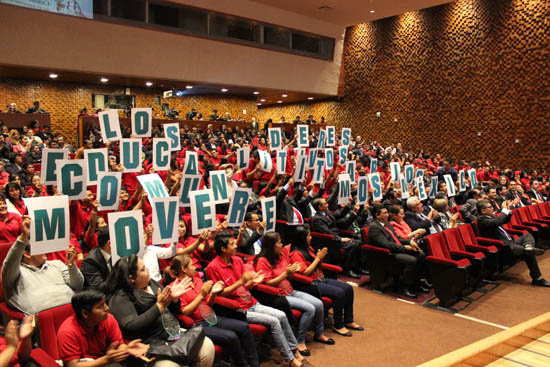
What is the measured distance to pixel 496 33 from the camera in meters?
16.3

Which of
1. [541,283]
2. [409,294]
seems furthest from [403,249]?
[541,283]

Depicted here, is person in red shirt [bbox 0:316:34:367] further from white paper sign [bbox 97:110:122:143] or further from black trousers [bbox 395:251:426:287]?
black trousers [bbox 395:251:426:287]

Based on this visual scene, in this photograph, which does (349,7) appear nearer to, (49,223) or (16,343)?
(49,223)

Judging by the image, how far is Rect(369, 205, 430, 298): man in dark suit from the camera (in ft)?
19.4

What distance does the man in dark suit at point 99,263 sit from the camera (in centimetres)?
381

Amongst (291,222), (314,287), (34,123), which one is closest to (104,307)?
(314,287)

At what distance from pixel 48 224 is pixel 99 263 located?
54cm

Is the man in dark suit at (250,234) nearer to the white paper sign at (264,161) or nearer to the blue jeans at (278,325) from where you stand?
the blue jeans at (278,325)

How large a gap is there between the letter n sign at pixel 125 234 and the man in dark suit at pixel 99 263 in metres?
0.23

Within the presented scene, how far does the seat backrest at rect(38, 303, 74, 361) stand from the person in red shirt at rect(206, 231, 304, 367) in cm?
138

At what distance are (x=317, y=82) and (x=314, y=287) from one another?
16.6m

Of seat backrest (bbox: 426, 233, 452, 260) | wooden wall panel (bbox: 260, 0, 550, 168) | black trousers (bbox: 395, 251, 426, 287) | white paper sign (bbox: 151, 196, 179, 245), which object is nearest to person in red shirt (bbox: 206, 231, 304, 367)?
white paper sign (bbox: 151, 196, 179, 245)

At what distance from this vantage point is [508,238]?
717 cm

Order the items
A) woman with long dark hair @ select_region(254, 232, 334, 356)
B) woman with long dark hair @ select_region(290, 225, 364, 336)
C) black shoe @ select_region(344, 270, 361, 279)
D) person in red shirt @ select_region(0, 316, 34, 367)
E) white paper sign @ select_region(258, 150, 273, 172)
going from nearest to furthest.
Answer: person in red shirt @ select_region(0, 316, 34, 367), woman with long dark hair @ select_region(254, 232, 334, 356), woman with long dark hair @ select_region(290, 225, 364, 336), black shoe @ select_region(344, 270, 361, 279), white paper sign @ select_region(258, 150, 273, 172)
